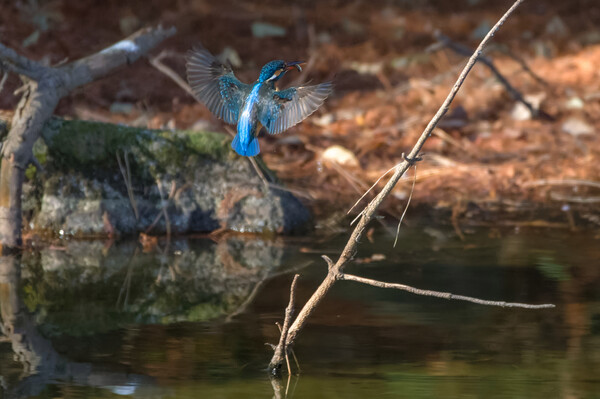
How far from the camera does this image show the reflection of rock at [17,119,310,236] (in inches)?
197

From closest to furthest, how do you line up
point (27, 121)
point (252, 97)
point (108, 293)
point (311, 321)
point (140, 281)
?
Result: point (252, 97) → point (311, 321) → point (108, 293) → point (140, 281) → point (27, 121)

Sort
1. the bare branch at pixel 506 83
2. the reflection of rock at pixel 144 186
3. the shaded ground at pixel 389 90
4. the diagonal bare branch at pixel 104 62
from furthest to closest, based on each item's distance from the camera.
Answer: the bare branch at pixel 506 83 < the shaded ground at pixel 389 90 < the reflection of rock at pixel 144 186 < the diagonal bare branch at pixel 104 62

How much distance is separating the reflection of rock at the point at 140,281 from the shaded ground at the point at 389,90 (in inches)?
28.8

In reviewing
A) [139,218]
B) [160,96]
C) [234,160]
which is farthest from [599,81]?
[139,218]

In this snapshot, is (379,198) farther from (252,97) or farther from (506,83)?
(506,83)

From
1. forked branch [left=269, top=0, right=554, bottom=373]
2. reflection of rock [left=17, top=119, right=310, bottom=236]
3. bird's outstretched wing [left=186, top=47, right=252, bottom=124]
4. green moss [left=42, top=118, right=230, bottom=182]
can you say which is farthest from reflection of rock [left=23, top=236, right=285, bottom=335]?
bird's outstretched wing [left=186, top=47, right=252, bottom=124]

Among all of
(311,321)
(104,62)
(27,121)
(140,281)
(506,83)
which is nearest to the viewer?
(311,321)

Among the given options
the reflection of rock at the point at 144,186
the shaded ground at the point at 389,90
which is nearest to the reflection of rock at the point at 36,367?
the reflection of rock at the point at 144,186

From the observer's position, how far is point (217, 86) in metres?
2.68

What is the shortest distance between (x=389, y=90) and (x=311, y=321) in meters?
4.97

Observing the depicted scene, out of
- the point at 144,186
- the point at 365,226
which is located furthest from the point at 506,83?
the point at 365,226

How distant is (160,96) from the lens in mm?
8062

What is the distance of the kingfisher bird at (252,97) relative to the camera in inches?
99.6

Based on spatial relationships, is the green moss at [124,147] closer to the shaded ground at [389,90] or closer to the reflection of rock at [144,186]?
the reflection of rock at [144,186]
